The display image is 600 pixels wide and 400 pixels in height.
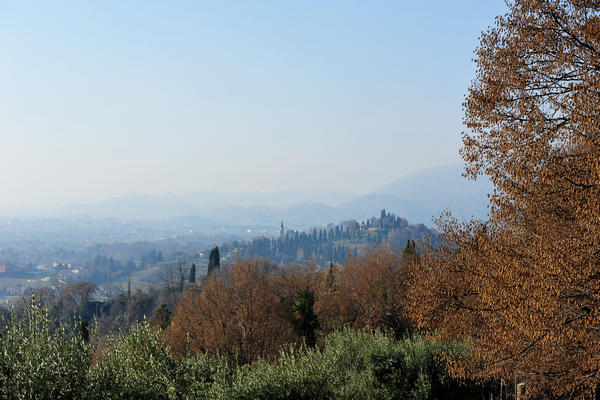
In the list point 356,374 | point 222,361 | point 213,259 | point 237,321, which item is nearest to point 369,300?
point 237,321

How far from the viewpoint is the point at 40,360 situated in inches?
340

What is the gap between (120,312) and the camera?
89125 millimetres

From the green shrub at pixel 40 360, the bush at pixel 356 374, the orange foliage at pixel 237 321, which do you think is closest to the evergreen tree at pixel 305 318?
the orange foliage at pixel 237 321

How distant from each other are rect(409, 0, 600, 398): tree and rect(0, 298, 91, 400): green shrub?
7.73m

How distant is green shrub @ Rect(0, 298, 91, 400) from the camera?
8.23 meters

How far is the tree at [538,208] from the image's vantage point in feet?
26.4

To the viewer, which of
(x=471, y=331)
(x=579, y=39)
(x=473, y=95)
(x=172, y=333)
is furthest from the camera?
(x=172, y=333)

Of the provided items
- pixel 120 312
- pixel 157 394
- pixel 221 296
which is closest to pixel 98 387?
pixel 157 394

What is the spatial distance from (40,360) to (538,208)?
9.41m

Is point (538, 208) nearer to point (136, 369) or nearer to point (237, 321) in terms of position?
point (136, 369)

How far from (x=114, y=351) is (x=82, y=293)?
10421cm

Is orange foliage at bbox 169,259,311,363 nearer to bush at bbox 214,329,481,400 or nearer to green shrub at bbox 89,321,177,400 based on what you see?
bush at bbox 214,329,481,400

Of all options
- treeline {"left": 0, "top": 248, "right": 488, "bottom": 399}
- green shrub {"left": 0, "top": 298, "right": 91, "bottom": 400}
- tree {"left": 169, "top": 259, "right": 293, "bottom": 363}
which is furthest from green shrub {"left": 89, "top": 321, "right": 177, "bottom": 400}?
tree {"left": 169, "top": 259, "right": 293, "bottom": 363}

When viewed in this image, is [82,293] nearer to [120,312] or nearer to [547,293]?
[120,312]
